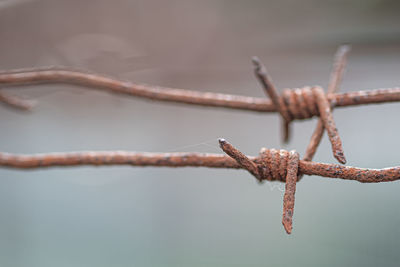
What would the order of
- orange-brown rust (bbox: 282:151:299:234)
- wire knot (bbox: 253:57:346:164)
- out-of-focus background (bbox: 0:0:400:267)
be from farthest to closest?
out-of-focus background (bbox: 0:0:400:267)
wire knot (bbox: 253:57:346:164)
orange-brown rust (bbox: 282:151:299:234)

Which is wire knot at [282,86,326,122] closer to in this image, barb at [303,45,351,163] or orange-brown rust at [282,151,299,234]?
barb at [303,45,351,163]

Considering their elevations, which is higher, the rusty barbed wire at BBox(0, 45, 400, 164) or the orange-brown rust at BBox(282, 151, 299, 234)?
the rusty barbed wire at BBox(0, 45, 400, 164)

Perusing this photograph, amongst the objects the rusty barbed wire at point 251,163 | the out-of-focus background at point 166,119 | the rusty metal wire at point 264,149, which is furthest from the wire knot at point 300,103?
the out-of-focus background at point 166,119

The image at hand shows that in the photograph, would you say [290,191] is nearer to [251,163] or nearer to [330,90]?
[251,163]

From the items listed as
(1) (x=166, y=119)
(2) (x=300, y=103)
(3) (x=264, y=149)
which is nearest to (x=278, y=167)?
(3) (x=264, y=149)

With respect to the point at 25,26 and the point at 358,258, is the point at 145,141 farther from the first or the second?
the point at 358,258

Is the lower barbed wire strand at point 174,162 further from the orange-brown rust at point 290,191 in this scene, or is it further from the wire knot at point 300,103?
the wire knot at point 300,103

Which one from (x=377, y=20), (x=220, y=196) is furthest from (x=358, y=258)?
(x=377, y=20)

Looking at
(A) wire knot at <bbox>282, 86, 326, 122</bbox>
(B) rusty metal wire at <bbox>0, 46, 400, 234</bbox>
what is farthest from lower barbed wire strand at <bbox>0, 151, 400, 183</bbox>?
(A) wire knot at <bbox>282, 86, 326, 122</bbox>
